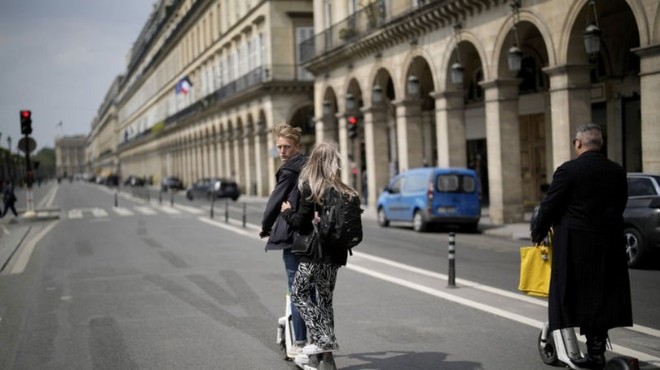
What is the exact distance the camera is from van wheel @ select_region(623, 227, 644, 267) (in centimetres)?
1261

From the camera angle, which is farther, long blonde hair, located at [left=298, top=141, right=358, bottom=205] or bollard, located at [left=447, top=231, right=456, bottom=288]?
bollard, located at [left=447, top=231, right=456, bottom=288]

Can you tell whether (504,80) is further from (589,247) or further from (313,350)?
(313,350)

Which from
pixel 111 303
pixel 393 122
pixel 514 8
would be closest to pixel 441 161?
pixel 514 8

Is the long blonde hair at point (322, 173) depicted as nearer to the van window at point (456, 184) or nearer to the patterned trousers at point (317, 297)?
the patterned trousers at point (317, 297)

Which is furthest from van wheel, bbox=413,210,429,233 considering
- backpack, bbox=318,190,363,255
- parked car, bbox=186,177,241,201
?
parked car, bbox=186,177,241,201

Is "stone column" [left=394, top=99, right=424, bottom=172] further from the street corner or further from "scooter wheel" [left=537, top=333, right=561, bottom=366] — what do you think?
"scooter wheel" [left=537, top=333, right=561, bottom=366]

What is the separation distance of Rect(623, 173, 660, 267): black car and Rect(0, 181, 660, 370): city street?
1.44 feet

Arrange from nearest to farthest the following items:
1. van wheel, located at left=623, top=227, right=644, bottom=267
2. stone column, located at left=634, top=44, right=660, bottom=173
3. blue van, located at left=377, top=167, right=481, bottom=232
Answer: van wheel, located at left=623, top=227, right=644, bottom=267 < stone column, located at left=634, top=44, right=660, bottom=173 < blue van, located at left=377, top=167, right=481, bottom=232

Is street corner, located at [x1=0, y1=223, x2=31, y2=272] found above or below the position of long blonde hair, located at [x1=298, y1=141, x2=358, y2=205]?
below

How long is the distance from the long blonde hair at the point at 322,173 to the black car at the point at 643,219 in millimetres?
8355

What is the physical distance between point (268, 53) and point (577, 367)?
43.7 meters

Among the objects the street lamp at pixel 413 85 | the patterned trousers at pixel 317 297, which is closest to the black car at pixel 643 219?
the patterned trousers at pixel 317 297

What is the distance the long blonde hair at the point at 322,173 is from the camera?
5.66m

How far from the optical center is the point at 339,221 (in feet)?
18.3
